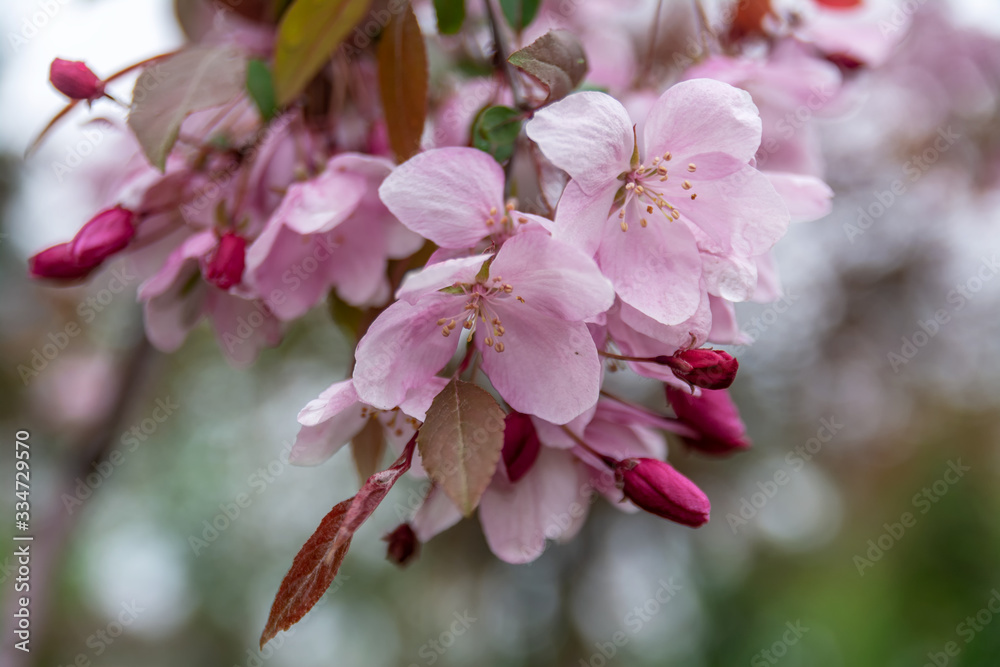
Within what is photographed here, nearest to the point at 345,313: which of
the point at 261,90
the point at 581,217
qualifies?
the point at 261,90

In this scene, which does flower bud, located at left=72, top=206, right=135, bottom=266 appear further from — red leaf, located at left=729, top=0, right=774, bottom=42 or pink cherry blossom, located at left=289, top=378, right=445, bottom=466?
red leaf, located at left=729, top=0, right=774, bottom=42

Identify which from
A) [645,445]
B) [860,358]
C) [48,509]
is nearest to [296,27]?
[645,445]

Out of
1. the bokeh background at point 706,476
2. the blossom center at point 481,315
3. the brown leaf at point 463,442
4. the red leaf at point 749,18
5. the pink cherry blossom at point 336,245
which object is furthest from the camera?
the bokeh background at point 706,476

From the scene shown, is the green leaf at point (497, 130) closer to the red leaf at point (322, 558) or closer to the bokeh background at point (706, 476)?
the red leaf at point (322, 558)

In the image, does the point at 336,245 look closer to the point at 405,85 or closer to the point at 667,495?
the point at 405,85

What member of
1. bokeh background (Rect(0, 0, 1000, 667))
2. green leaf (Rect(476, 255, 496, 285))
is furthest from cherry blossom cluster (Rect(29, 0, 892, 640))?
bokeh background (Rect(0, 0, 1000, 667))

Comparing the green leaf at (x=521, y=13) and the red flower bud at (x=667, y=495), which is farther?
the green leaf at (x=521, y=13)

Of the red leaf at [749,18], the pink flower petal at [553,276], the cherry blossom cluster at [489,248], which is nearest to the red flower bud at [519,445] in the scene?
the cherry blossom cluster at [489,248]
